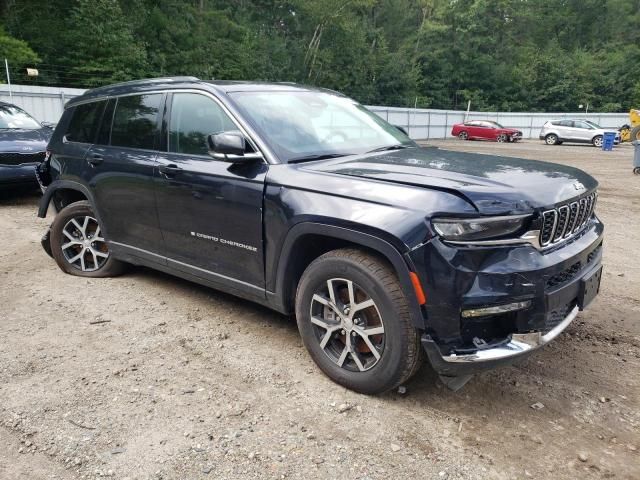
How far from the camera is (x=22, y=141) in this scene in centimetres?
864

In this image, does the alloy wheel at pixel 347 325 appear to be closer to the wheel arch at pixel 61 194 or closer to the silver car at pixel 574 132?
the wheel arch at pixel 61 194

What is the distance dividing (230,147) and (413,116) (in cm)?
3436

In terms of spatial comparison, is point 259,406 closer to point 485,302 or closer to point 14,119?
point 485,302

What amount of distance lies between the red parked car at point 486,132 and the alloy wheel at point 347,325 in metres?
33.6

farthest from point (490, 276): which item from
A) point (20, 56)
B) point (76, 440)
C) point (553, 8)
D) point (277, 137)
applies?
point (553, 8)

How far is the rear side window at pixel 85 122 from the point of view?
4.83 m

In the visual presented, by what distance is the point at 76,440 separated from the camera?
8.87 feet

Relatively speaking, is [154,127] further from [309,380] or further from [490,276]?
[490,276]

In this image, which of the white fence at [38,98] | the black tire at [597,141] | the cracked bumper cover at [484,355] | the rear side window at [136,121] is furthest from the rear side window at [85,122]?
the black tire at [597,141]

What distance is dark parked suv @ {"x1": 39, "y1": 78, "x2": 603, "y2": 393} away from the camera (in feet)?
8.73

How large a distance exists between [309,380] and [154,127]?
239 cm

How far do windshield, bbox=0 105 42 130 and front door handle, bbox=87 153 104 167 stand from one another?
18.3 feet

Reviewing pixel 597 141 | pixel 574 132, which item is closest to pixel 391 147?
pixel 597 141

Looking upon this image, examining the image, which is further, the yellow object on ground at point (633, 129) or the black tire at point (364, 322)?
the yellow object on ground at point (633, 129)
